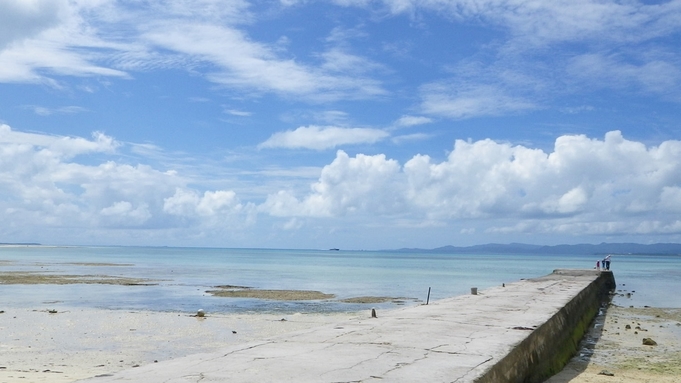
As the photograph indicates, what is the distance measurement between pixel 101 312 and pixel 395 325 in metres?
15.7

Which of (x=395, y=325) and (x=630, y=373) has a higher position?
(x=395, y=325)

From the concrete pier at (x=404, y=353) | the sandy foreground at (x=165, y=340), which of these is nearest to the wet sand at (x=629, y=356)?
the sandy foreground at (x=165, y=340)

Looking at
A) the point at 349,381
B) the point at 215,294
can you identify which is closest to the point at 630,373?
the point at 349,381

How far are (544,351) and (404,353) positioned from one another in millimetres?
3698

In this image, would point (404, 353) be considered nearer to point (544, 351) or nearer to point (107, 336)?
point (544, 351)

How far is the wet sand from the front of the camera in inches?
420

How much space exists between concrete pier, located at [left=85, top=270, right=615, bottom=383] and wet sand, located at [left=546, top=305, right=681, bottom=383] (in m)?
0.44

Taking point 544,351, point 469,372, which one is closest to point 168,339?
point 544,351

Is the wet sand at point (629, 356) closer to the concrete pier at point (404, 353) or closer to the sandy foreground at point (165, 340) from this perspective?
the sandy foreground at point (165, 340)

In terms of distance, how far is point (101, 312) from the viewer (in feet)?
75.3

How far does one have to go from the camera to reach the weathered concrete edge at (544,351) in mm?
7774

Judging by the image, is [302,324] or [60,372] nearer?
[60,372]

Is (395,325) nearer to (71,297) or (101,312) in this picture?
(101,312)

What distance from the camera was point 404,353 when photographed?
7816mm
